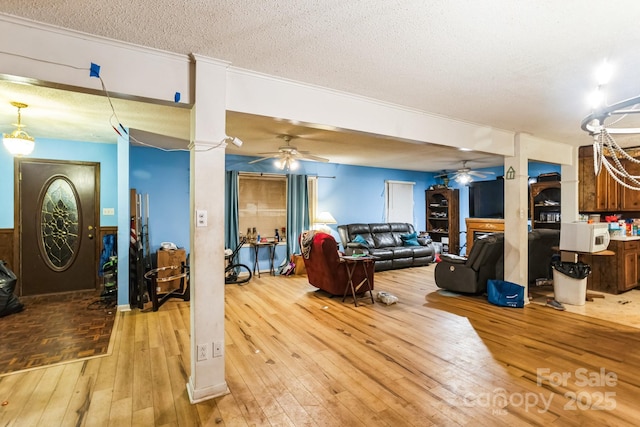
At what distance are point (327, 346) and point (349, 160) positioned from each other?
4657 millimetres

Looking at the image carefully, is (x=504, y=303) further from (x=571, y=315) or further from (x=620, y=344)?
(x=620, y=344)

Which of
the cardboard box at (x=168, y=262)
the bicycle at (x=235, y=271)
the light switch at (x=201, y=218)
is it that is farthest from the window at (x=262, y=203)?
the light switch at (x=201, y=218)

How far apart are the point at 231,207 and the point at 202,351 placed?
4.11 meters

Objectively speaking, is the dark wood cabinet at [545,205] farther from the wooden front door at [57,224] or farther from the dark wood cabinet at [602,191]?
the wooden front door at [57,224]

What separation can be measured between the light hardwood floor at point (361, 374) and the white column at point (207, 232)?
21 centimetres

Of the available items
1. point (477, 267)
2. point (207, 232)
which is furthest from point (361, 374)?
point (477, 267)

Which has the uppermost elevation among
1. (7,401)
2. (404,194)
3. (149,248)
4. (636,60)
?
(636,60)

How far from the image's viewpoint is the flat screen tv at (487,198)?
7.39 m

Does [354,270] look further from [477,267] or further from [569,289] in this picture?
[569,289]

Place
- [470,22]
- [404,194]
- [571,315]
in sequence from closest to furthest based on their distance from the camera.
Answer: [470,22]
[571,315]
[404,194]

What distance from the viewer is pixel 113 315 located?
3.97 meters

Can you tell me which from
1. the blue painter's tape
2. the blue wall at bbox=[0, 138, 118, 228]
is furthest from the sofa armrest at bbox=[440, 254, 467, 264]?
the blue wall at bbox=[0, 138, 118, 228]

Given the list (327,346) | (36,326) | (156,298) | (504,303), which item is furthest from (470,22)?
(36,326)

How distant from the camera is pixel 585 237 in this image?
4.47 metres
